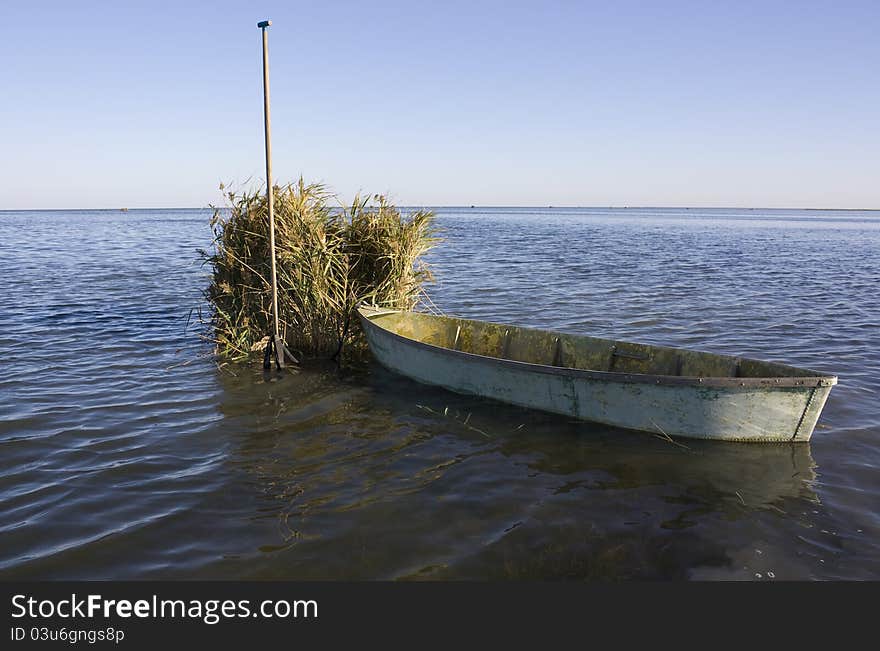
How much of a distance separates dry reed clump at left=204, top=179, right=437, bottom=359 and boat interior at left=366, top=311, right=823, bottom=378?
36.3 inches

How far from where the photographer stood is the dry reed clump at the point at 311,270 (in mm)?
11359

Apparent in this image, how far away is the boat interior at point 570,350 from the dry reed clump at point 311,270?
0.92 meters

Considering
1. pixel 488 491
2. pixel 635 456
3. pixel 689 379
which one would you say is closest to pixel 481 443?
pixel 488 491

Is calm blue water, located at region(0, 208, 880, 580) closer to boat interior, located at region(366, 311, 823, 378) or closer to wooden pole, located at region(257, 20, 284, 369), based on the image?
wooden pole, located at region(257, 20, 284, 369)

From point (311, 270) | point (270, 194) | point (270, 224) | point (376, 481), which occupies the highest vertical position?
point (270, 194)

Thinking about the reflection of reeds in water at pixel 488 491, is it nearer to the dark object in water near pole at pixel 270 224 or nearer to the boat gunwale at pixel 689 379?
the boat gunwale at pixel 689 379

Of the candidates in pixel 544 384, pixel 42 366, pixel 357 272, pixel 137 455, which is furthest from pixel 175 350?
pixel 544 384

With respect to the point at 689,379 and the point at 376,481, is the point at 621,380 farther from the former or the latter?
the point at 376,481

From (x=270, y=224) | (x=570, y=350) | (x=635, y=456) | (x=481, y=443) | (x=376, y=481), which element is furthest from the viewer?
(x=270, y=224)

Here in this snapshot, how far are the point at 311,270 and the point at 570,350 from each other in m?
4.91

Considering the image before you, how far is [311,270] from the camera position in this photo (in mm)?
11211

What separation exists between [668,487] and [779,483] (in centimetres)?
127

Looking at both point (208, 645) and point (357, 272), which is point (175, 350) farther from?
point (208, 645)

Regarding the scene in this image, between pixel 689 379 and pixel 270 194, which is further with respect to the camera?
pixel 270 194
